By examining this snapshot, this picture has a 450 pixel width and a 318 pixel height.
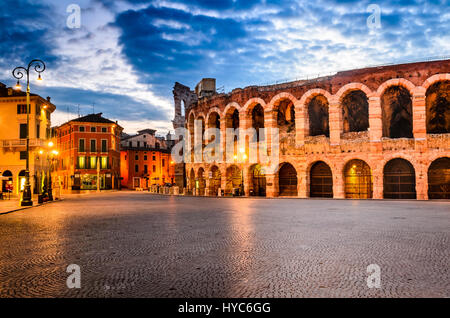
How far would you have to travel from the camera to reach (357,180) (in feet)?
110

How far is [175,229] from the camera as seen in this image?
12125mm

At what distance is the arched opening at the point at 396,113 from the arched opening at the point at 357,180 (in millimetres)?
6065

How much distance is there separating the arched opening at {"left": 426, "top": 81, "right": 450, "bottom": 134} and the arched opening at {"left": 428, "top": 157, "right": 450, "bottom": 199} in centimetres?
537

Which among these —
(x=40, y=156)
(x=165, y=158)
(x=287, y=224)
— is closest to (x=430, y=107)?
(x=287, y=224)

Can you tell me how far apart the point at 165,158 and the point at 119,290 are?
78.4m

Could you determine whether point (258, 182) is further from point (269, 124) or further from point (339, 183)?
point (339, 183)

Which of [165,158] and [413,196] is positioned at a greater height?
[165,158]

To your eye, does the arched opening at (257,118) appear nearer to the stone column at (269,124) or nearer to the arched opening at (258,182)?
the arched opening at (258,182)

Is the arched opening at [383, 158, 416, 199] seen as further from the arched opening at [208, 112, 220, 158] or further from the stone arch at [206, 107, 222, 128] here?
the stone arch at [206, 107, 222, 128]

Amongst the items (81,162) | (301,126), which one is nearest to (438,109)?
(301,126)

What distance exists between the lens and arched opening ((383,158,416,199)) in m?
30.8

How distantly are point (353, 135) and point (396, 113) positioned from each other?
26.7ft

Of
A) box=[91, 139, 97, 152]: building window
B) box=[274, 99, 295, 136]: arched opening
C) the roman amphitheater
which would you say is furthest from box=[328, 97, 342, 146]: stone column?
box=[91, 139, 97, 152]: building window
